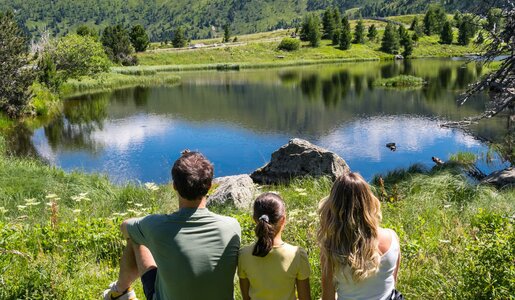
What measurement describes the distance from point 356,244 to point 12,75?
93.7 feet

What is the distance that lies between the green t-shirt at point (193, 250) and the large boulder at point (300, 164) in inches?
400

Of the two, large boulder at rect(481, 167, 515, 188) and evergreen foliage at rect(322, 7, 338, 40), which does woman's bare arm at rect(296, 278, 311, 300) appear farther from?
evergreen foliage at rect(322, 7, 338, 40)

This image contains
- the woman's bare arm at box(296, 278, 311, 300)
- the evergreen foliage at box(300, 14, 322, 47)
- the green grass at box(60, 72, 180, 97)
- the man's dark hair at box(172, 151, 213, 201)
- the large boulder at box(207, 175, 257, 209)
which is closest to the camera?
the man's dark hair at box(172, 151, 213, 201)

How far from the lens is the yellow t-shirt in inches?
155

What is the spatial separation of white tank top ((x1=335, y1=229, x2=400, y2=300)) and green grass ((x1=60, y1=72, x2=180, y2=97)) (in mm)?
42010

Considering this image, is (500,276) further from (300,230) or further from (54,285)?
(54,285)

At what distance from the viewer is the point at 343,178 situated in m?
3.74

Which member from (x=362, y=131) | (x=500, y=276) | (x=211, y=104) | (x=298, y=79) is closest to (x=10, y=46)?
(x=211, y=104)

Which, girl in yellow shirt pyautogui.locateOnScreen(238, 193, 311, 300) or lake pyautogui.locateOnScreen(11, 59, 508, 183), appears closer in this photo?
girl in yellow shirt pyautogui.locateOnScreen(238, 193, 311, 300)

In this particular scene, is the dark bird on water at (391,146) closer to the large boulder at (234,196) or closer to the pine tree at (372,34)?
the large boulder at (234,196)

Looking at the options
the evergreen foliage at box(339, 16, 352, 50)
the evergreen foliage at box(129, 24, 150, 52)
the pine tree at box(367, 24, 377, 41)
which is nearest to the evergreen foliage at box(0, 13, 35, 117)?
the evergreen foliage at box(129, 24, 150, 52)

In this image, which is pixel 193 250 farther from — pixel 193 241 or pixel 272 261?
pixel 272 261

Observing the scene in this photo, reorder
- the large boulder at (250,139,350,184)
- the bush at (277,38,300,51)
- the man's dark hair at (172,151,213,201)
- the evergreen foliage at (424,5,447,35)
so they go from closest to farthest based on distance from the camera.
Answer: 1. the man's dark hair at (172,151,213,201)
2. the large boulder at (250,139,350,184)
3. the bush at (277,38,300,51)
4. the evergreen foliage at (424,5,447,35)

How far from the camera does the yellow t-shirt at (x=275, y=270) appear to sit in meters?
3.93
